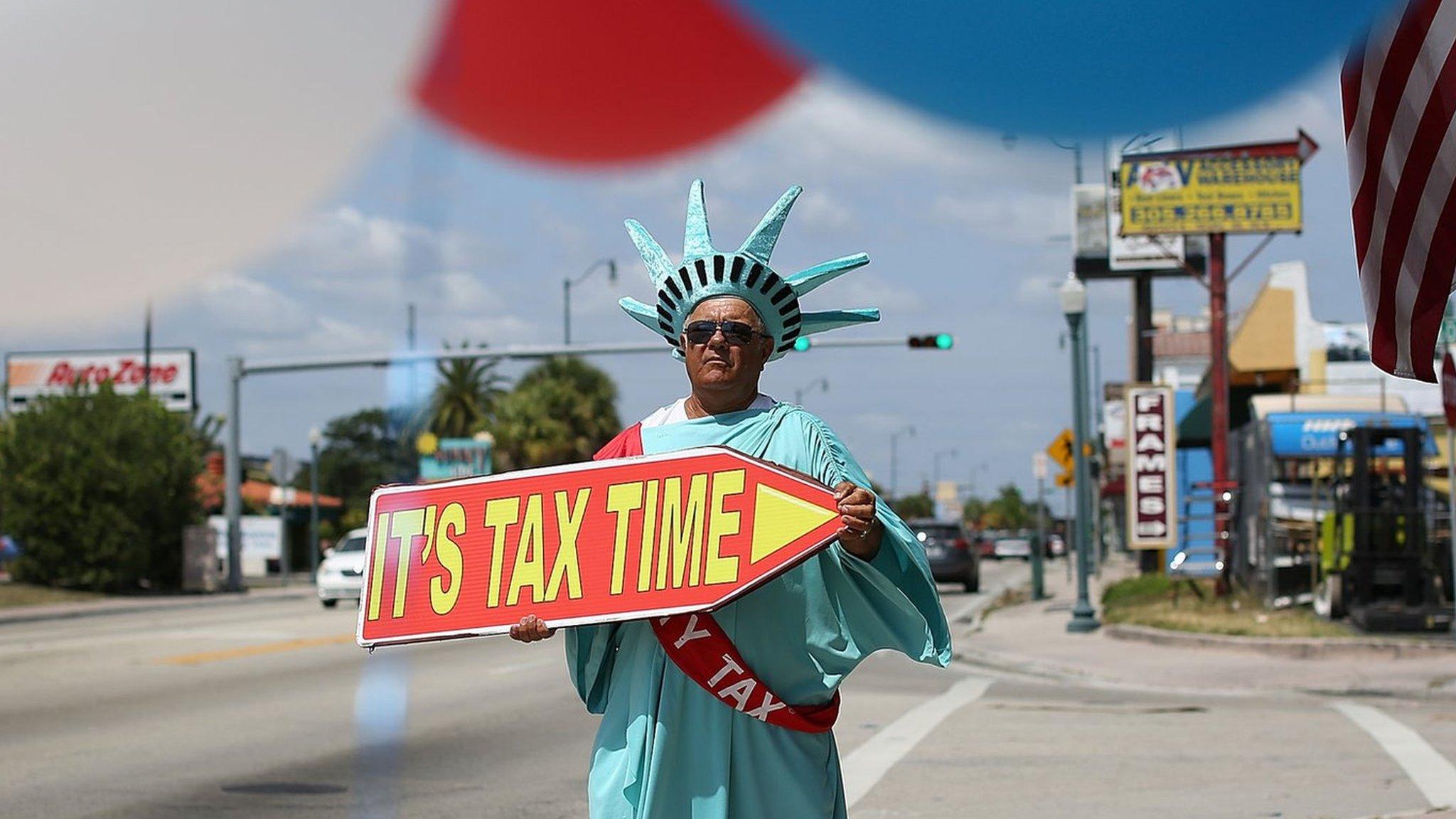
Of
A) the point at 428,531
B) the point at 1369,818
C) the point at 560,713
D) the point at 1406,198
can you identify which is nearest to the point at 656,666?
the point at 428,531

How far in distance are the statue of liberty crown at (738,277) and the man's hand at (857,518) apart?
0.58 m

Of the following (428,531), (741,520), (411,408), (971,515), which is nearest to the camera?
(741,520)

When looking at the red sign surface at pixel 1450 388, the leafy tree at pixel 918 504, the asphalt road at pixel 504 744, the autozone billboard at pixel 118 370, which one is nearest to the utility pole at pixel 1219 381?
the asphalt road at pixel 504 744

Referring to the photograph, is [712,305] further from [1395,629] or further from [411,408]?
[1395,629]

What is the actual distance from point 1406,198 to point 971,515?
16423cm

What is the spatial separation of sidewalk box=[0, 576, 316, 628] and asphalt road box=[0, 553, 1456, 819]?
12.7 meters

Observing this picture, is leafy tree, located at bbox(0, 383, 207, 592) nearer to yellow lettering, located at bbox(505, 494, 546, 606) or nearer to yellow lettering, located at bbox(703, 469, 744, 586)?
yellow lettering, located at bbox(505, 494, 546, 606)

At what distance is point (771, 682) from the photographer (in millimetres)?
3850

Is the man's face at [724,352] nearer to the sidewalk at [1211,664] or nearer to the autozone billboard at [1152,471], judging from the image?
the sidewalk at [1211,664]

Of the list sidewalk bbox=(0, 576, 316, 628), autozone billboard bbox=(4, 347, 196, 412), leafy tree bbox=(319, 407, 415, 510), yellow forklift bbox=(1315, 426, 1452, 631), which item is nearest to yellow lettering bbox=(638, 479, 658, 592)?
yellow forklift bbox=(1315, 426, 1452, 631)

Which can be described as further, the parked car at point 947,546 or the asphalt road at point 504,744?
the parked car at point 947,546

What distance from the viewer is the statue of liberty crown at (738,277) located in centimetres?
404

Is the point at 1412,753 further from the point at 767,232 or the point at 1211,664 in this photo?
the point at 767,232

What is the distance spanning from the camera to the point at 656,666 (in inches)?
152
